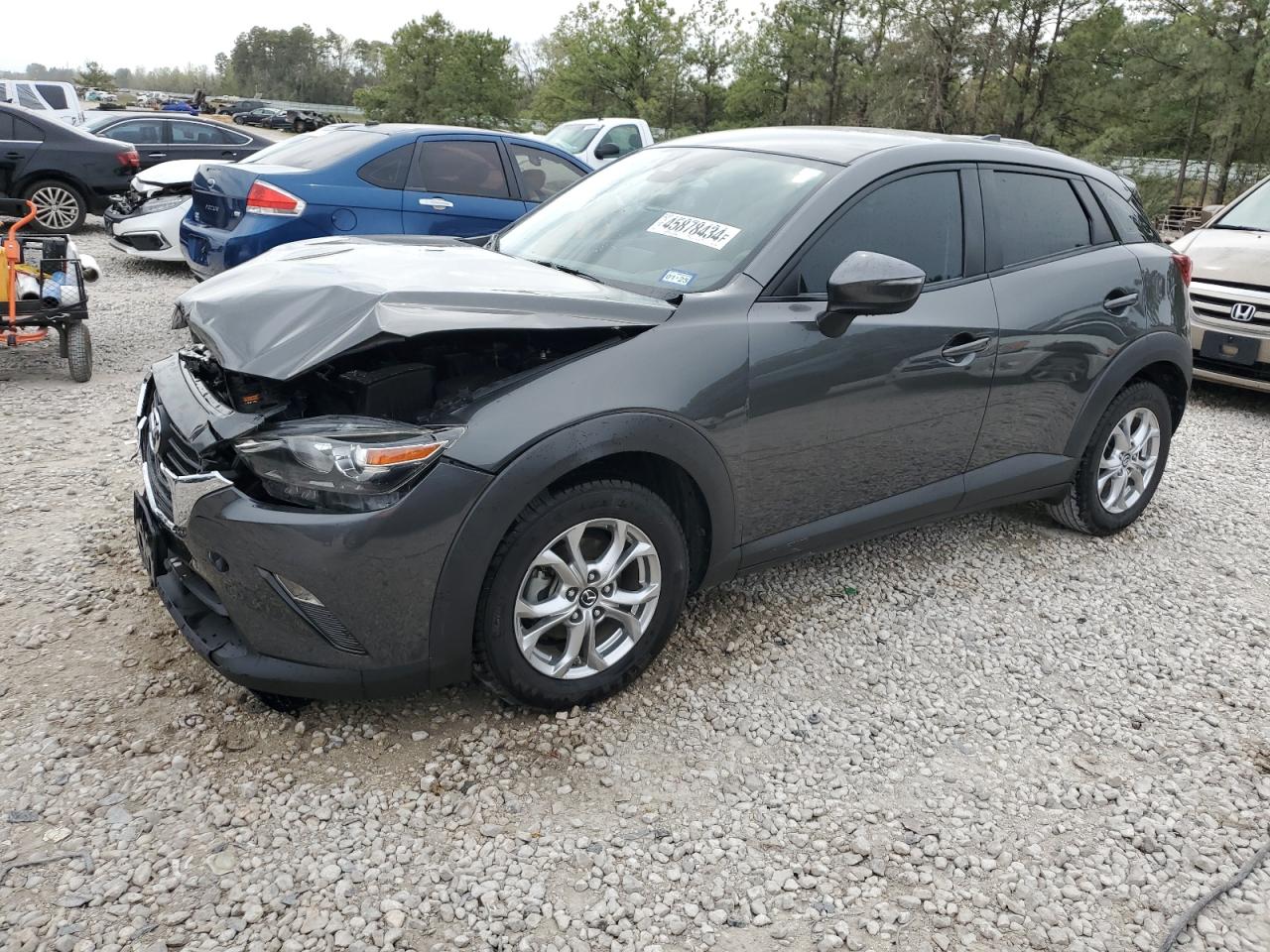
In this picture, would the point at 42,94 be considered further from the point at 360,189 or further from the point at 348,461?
the point at 348,461

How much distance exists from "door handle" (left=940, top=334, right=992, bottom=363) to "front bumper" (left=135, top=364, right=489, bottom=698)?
1.88 metres

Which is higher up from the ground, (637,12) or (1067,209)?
(637,12)

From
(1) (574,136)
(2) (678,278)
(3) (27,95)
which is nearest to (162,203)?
(1) (574,136)

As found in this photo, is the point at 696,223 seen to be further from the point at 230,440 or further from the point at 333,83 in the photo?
the point at 333,83

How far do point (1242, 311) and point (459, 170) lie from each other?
5877 mm

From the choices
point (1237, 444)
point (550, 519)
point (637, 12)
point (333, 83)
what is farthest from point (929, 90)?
point (333, 83)

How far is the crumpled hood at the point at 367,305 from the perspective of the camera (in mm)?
2617

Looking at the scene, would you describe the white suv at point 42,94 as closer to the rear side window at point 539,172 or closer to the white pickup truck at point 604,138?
the white pickup truck at point 604,138

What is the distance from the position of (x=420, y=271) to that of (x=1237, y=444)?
5.67 m

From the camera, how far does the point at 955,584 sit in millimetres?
4086

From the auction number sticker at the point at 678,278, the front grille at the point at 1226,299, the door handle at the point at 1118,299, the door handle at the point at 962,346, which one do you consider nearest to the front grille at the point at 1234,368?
the front grille at the point at 1226,299

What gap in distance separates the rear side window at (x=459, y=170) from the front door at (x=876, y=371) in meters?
4.88

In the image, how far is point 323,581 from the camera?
97.2 inches

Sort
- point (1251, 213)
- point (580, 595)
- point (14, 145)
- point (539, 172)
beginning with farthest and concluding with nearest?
point (14, 145)
point (539, 172)
point (1251, 213)
point (580, 595)
